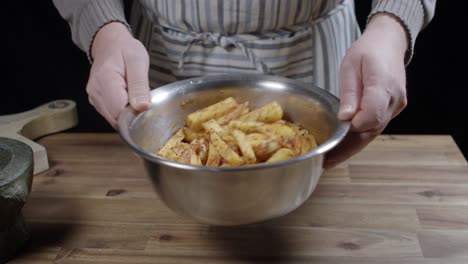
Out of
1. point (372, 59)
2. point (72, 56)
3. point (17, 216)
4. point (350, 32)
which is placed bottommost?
point (72, 56)

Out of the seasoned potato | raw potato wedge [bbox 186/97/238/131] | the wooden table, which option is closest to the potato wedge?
the seasoned potato

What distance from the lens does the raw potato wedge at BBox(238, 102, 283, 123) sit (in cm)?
102

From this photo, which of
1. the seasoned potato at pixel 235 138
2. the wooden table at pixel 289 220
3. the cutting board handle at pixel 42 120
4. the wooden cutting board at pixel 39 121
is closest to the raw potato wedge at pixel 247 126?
the seasoned potato at pixel 235 138

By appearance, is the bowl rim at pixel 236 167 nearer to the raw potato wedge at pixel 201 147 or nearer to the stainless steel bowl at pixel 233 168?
the stainless steel bowl at pixel 233 168

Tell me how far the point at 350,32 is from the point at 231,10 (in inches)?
15.0

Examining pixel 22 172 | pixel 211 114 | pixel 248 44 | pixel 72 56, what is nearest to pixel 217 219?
pixel 211 114

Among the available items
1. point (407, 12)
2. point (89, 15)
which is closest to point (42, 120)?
point (89, 15)

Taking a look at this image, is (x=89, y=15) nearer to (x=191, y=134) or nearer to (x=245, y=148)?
(x=191, y=134)

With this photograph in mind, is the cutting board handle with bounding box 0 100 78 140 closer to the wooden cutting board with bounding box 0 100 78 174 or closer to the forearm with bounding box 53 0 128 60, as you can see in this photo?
the wooden cutting board with bounding box 0 100 78 174

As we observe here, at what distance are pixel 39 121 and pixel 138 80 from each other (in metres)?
0.59

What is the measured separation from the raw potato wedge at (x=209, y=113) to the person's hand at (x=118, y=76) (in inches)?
3.5

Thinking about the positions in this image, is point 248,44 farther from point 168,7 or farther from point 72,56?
point 72,56

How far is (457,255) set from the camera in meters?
0.99

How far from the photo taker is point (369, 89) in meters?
0.95
